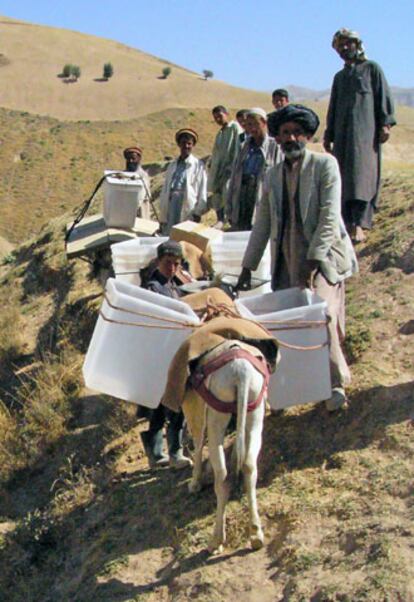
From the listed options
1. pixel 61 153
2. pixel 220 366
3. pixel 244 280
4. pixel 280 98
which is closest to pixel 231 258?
pixel 244 280

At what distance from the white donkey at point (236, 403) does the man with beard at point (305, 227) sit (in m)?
1.05

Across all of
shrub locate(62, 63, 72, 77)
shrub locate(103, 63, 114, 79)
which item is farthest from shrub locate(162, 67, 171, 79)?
shrub locate(62, 63, 72, 77)

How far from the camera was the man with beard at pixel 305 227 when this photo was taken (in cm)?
521

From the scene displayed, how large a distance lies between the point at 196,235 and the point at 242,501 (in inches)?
105

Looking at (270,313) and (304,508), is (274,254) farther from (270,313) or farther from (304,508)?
(304,508)

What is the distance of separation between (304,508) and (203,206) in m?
4.70

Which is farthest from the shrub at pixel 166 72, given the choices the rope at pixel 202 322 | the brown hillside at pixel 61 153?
the rope at pixel 202 322

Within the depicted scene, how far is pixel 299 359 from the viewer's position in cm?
500

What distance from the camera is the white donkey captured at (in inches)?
172

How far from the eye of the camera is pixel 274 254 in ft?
18.6

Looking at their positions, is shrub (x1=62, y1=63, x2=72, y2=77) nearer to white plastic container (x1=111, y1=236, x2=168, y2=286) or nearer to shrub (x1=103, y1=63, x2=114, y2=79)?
shrub (x1=103, y1=63, x2=114, y2=79)

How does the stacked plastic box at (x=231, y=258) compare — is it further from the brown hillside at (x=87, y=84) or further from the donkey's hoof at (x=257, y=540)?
the brown hillside at (x=87, y=84)

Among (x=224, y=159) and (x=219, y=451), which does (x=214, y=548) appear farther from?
(x=224, y=159)

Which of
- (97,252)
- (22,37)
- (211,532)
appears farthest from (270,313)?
(22,37)
